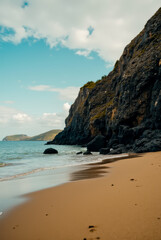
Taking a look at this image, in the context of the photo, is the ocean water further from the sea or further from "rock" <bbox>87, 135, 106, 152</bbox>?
"rock" <bbox>87, 135, 106, 152</bbox>

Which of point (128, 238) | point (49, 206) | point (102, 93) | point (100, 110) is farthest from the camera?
point (102, 93)

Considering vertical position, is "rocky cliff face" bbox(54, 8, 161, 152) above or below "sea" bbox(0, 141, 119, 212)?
above

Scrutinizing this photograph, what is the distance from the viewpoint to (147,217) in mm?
3561

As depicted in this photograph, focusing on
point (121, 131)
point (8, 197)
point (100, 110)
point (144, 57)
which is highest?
point (144, 57)

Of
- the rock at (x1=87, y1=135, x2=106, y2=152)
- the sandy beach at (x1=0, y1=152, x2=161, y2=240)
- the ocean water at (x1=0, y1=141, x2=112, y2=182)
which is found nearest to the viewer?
the sandy beach at (x1=0, y1=152, x2=161, y2=240)

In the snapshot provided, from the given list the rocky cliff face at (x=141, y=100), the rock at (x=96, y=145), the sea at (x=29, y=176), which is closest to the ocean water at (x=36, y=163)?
the sea at (x=29, y=176)

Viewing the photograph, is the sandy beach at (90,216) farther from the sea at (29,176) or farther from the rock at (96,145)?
the rock at (96,145)

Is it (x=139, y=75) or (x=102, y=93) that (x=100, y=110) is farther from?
(x=139, y=75)

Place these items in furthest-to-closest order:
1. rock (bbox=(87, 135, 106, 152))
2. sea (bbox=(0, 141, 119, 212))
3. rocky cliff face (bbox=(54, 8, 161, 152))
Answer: rock (bbox=(87, 135, 106, 152)), rocky cliff face (bbox=(54, 8, 161, 152)), sea (bbox=(0, 141, 119, 212))

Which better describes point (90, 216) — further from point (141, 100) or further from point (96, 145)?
point (141, 100)

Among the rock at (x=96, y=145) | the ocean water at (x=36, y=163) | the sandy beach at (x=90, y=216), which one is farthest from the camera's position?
the rock at (x=96, y=145)

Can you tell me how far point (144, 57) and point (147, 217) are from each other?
4001 cm

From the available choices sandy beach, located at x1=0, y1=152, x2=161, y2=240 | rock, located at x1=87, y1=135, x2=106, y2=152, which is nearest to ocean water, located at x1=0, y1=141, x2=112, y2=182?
sandy beach, located at x1=0, y1=152, x2=161, y2=240

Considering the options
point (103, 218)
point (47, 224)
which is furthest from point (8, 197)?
point (103, 218)
